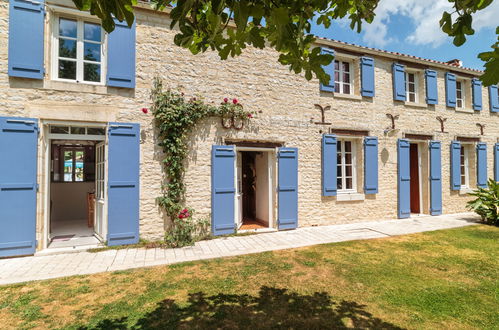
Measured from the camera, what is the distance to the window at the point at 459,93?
33.3ft

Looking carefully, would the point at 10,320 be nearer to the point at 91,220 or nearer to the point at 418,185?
the point at 91,220

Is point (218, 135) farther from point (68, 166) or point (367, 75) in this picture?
point (68, 166)

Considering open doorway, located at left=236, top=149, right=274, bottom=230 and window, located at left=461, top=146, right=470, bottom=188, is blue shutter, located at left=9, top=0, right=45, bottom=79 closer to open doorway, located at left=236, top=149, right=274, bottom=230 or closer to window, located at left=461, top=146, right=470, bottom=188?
open doorway, located at left=236, top=149, right=274, bottom=230

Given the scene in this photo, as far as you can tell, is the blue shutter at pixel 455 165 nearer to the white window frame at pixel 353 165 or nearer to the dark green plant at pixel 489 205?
the dark green plant at pixel 489 205

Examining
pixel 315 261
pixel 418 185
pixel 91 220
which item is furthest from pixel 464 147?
pixel 91 220

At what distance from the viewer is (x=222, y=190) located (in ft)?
20.5

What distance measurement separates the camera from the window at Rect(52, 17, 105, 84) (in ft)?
17.5

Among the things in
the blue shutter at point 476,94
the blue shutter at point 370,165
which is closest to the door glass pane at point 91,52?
the blue shutter at point 370,165

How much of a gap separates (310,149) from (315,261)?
3.51 meters

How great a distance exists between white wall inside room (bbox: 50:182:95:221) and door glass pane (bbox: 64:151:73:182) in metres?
0.35

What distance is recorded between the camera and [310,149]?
739 centimetres

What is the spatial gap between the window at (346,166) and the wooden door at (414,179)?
307 cm

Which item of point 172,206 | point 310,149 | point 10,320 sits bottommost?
point 10,320

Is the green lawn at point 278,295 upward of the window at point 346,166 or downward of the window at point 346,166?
downward
